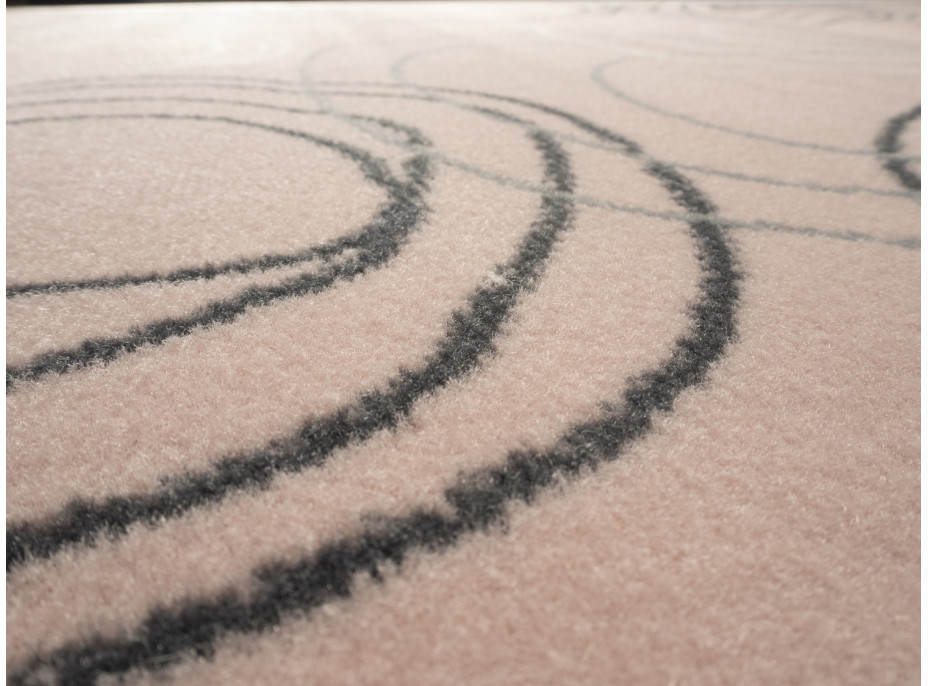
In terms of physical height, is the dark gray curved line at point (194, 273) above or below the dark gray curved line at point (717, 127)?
below

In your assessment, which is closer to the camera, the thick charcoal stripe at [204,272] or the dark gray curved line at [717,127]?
the thick charcoal stripe at [204,272]

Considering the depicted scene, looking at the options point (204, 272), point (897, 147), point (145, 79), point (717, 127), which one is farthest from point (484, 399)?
point (145, 79)

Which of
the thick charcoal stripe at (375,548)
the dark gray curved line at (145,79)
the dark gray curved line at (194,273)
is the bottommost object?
the thick charcoal stripe at (375,548)

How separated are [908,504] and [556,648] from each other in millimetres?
240

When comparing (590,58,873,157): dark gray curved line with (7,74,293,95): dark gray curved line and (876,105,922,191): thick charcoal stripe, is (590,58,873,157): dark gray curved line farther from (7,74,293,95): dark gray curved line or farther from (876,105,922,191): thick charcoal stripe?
(7,74,293,95): dark gray curved line

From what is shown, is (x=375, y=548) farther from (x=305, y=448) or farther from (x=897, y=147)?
(x=897, y=147)

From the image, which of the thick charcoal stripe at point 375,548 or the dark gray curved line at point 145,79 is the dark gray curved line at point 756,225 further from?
the dark gray curved line at point 145,79

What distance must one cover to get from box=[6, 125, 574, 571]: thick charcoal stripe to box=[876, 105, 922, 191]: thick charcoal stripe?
57cm

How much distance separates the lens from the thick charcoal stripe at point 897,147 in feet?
2.69

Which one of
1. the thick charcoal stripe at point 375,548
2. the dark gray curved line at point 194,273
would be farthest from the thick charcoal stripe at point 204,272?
the thick charcoal stripe at point 375,548

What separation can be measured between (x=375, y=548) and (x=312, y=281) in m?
0.28

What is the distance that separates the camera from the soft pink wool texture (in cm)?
31

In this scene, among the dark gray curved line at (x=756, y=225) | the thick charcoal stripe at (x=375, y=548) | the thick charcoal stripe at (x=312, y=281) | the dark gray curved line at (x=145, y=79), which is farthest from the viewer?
the dark gray curved line at (x=145, y=79)

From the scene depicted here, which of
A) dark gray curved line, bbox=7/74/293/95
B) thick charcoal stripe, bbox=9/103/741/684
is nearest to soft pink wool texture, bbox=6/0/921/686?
thick charcoal stripe, bbox=9/103/741/684
